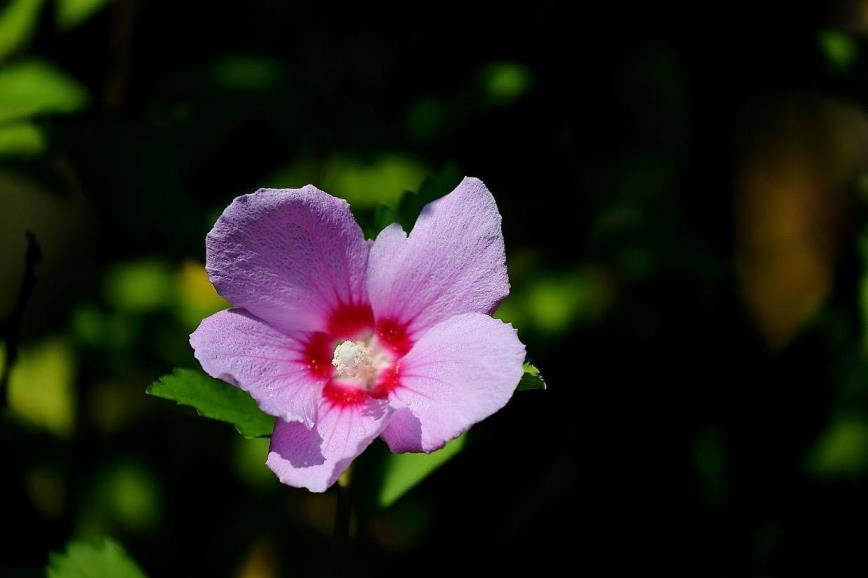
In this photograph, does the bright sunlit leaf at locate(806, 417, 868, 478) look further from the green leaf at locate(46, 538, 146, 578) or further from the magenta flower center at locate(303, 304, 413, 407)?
the green leaf at locate(46, 538, 146, 578)

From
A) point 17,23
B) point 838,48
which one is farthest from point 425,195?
point 838,48

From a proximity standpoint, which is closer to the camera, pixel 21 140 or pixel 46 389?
pixel 21 140

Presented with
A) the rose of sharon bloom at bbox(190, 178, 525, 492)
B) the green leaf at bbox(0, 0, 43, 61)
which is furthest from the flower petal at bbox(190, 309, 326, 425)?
the green leaf at bbox(0, 0, 43, 61)

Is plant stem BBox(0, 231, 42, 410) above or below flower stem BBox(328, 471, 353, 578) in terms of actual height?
above

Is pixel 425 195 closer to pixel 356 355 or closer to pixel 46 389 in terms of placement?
pixel 356 355

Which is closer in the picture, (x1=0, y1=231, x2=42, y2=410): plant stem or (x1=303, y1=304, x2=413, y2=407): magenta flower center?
(x1=303, y1=304, x2=413, y2=407): magenta flower center

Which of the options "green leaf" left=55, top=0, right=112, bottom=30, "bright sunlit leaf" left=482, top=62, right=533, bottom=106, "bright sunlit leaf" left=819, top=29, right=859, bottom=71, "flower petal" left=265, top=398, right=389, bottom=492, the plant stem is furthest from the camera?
"bright sunlit leaf" left=819, top=29, right=859, bottom=71

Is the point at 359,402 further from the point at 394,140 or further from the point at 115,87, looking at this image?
the point at 115,87

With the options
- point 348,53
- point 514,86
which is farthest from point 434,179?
point 348,53
